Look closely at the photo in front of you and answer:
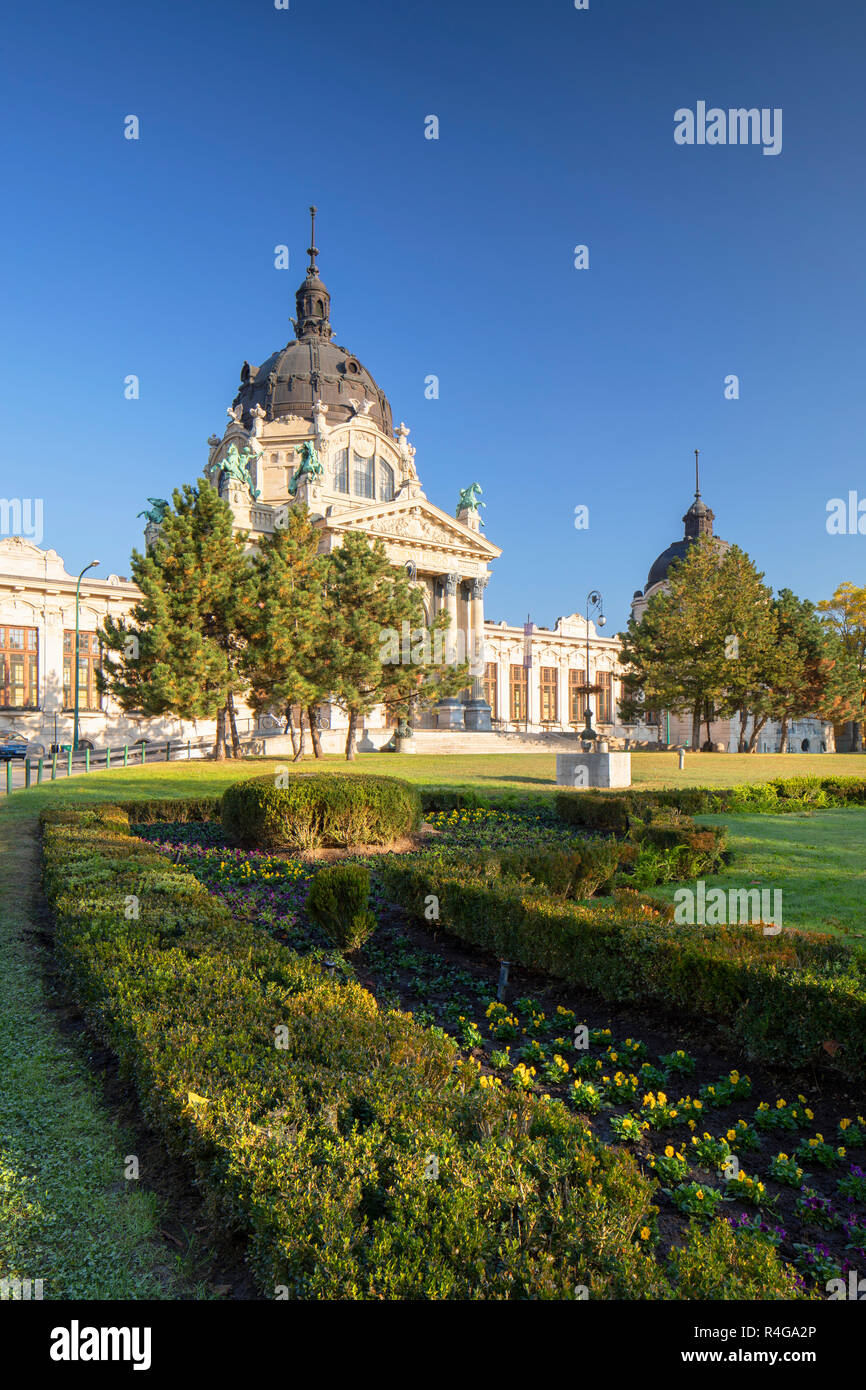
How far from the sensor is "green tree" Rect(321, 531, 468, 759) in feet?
102

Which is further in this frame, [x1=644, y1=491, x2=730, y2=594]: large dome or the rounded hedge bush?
[x1=644, y1=491, x2=730, y2=594]: large dome

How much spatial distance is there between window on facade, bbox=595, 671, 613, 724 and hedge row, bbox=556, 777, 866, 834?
6031cm

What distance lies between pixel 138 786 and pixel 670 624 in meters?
29.8

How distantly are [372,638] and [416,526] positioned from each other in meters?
24.4

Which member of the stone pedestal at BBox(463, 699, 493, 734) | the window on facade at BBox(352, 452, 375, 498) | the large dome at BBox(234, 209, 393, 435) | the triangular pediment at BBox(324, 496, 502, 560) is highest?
the large dome at BBox(234, 209, 393, 435)

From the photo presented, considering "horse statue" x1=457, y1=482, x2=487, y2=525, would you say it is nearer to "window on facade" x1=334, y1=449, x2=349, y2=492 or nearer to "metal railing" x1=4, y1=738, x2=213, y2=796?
"window on facade" x1=334, y1=449, x2=349, y2=492

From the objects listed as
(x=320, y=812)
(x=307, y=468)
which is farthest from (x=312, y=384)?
(x=320, y=812)

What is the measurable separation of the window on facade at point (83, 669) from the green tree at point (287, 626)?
73.5 feet

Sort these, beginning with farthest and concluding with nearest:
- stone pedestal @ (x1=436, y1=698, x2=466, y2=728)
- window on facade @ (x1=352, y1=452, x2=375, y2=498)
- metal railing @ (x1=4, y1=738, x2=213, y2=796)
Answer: window on facade @ (x1=352, y1=452, x2=375, y2=498), stone pedestal @ (x1=436, y1=698, x2=466, y2=728), metal railing @ (x1=4, y1=738, x2=213, y2=796)

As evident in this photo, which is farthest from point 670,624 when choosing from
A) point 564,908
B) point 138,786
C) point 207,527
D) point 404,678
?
point 564,908

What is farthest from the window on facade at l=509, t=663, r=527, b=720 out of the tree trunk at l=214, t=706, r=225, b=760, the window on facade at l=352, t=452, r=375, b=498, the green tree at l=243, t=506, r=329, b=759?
the tree trunk at l=214, t=706, r=225, b=760

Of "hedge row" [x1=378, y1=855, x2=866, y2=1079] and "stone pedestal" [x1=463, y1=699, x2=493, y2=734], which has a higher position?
"stone pedestal" [x1=463, y1=699, x2=493, y2=734]

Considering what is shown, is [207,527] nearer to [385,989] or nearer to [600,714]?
[385,989]

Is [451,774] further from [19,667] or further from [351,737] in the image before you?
[19,667]
